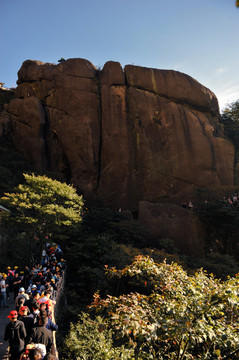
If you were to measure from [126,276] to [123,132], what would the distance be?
17725 millimetres

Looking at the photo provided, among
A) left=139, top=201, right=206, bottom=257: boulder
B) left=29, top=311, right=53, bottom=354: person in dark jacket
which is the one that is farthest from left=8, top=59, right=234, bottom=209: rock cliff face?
left=29, top=311, right=53, bottom=354: person in dark jacket

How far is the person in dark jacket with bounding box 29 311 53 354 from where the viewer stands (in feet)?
15.0

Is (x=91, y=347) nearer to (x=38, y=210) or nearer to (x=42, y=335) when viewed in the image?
(x=42, y=335)

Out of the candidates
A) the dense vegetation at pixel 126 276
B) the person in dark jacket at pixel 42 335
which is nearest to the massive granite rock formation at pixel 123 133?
the dense vegetation at pixel 126 276

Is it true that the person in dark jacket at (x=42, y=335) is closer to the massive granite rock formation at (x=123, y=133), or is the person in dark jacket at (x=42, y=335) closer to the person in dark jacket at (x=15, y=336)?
the person in dark jacket at (x=15, y=336)

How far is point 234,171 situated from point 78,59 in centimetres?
2213

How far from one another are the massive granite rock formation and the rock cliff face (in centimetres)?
11

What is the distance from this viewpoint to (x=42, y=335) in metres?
4.63

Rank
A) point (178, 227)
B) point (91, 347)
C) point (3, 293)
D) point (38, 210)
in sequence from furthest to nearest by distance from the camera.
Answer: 1. point (178, 227)
2. point (38, 210)
3. point (3, 293)
4. point (91, 347)

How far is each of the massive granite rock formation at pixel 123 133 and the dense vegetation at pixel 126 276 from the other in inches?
139

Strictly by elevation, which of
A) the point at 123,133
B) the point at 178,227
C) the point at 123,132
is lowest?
the point at 178,227

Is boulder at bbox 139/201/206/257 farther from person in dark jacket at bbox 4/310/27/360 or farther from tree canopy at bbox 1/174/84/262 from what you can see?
person in dark jacket at bbox 4/310/27/360

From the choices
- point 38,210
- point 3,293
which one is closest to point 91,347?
point 3,293

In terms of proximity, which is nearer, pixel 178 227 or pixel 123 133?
pixel 178 227
